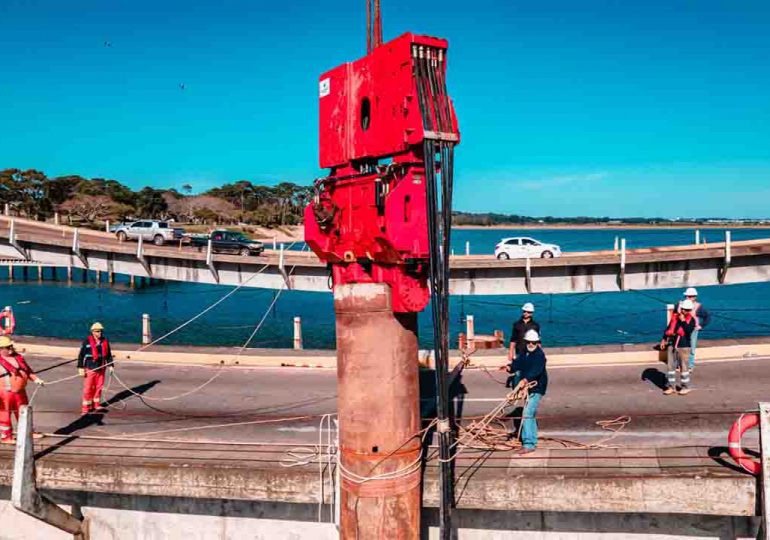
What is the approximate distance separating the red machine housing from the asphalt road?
4018 mm

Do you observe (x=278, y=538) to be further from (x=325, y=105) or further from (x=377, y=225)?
(x=325, y=105)

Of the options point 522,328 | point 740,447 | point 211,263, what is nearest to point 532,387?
point 740,447

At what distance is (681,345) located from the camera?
11750mm

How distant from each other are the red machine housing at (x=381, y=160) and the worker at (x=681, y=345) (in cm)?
704

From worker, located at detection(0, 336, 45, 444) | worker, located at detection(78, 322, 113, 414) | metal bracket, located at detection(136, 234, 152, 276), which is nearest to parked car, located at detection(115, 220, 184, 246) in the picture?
metal bracket, located at detection(136, 234, 152, 276)

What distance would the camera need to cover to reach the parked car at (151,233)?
4334cm

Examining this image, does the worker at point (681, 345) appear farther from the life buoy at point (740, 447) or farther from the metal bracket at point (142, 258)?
the metal bracket at point (142, 258)

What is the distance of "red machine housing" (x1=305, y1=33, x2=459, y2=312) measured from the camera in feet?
21.0

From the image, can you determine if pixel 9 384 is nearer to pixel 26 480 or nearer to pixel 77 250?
pixel 26 480

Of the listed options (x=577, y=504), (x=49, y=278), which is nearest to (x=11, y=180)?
(x=49, y=278)

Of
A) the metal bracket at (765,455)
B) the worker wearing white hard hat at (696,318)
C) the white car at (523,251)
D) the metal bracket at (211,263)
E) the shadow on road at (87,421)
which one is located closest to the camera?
the metal bracket at (765,455)

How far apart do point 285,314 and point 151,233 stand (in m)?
11.9

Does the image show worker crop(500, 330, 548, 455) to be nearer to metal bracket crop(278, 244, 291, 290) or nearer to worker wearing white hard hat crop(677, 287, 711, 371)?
worker wearing white hard hat crop(677, 287, 711, 371)

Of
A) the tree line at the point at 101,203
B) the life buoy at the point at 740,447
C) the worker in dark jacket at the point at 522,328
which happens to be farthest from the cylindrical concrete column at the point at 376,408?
the tree line at the point at 101,203
